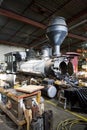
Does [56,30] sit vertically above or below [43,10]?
below

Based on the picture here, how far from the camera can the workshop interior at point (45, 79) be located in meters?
2.38

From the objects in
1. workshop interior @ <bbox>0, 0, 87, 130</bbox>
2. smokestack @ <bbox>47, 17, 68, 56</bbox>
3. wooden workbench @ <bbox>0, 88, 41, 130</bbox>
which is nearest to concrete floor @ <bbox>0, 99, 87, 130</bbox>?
workshop interior @ <bbox>0, 0, 87, 130</bbox>

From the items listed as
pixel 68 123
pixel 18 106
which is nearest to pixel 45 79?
pixel 68 123

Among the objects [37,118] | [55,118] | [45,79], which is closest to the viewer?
[37,118]

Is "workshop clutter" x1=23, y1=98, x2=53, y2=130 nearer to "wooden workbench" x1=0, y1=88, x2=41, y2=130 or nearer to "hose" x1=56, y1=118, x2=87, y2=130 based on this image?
"wooden workbench" x1=0, y1=88, x2=41, y2=130

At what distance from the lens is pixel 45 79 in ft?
14.9

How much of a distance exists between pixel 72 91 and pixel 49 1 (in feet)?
10.1

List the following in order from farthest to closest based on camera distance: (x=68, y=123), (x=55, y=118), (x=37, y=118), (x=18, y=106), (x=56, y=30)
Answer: (x=56, y=30)
(x=55, y=118)
(x=68, y=123)
(x=18, y=106)
(x=37, y=118)

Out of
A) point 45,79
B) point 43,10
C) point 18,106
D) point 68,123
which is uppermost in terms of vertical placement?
point 43,10

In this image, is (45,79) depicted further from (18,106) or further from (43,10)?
(43,10)

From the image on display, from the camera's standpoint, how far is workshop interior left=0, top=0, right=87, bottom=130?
7.80 ft

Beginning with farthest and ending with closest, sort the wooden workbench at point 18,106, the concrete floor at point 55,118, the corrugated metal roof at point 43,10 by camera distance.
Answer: the corrugated metal roof at point 43,10, the concrete floor at point 55,118, the wooden workbench at point 18,106

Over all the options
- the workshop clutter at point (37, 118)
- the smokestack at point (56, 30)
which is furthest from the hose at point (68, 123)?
the smokestack at point (56, 30)

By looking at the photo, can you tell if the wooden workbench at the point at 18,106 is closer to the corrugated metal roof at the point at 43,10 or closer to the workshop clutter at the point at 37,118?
the workshop clutter at the point at 37,118
